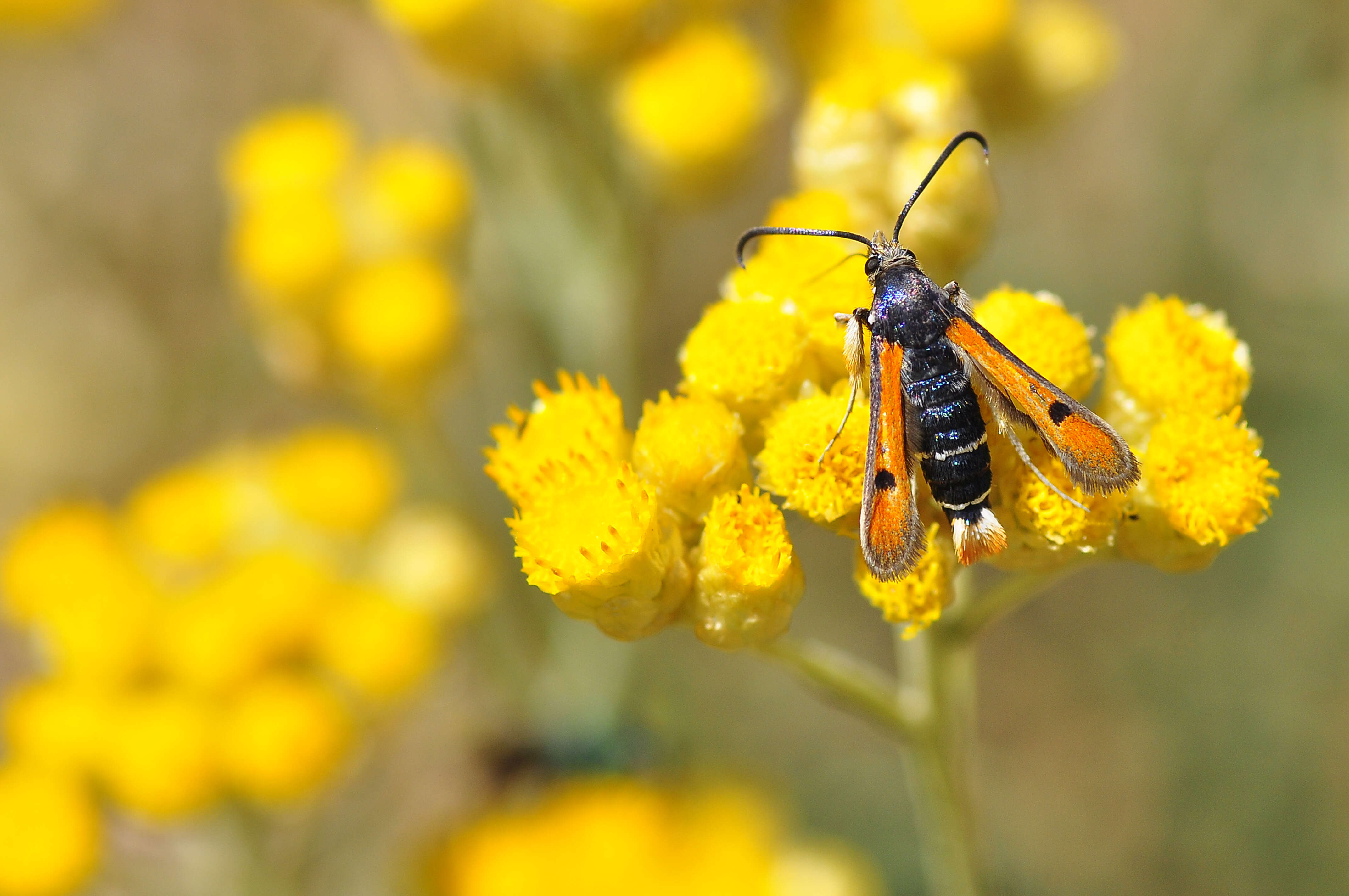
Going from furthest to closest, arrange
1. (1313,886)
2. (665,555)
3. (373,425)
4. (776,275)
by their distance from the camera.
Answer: (373,425), (1313,886), (776,275), (665,555)

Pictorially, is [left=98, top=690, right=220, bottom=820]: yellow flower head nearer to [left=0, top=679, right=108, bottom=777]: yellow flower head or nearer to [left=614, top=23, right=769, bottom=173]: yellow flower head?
[left=0, top=679, right=108, bottom=777]: yellow flower head

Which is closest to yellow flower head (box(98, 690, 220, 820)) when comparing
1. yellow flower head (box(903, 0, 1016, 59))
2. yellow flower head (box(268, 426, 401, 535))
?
yellow flower head (box(268, 426, 401, 535))

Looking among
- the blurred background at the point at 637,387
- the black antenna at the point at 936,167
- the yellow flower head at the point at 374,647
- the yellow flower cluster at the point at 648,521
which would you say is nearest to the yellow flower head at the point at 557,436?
the yellow flower cluster at the point at 648,521

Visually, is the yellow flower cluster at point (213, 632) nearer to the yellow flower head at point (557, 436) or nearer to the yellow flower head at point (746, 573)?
the yellow flower head at point (557, 436)

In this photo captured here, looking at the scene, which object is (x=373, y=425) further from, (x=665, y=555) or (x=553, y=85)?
(x=665, y=555)

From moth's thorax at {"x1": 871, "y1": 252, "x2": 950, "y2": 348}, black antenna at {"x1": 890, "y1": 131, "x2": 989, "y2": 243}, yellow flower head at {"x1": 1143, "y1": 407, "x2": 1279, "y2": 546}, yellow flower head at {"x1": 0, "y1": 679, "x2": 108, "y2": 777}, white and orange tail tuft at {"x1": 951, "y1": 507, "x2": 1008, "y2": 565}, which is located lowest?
white and orange tail tuft at {"x1": 951, "y1": 507, "x2": 1008, "y2": 565}

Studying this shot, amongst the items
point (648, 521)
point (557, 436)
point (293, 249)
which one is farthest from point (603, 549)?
point (293, 249)

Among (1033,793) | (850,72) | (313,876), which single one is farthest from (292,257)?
(1033,793)
